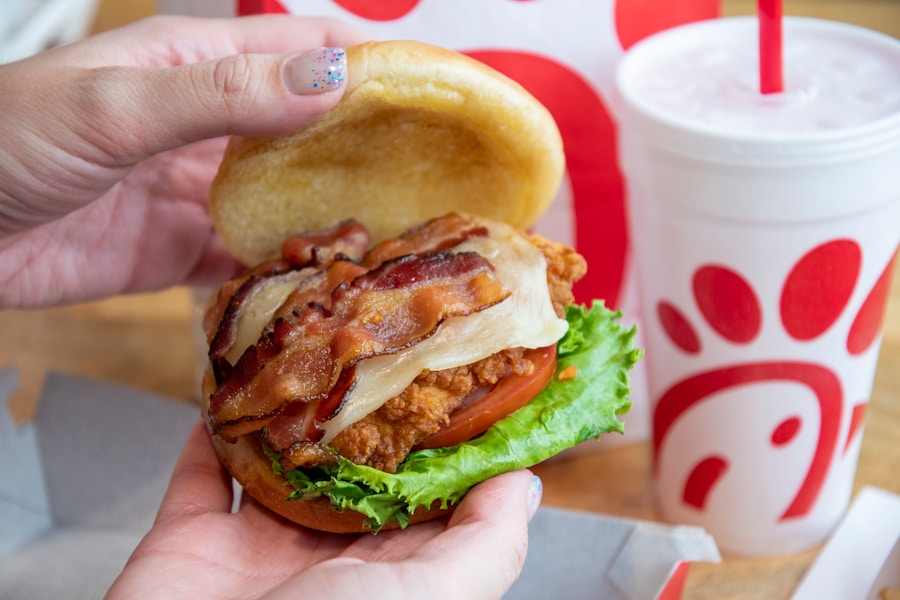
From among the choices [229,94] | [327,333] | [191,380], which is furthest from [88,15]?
[327,333]

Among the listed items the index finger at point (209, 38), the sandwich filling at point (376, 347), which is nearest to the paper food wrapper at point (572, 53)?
the index finger at point (209, 38)

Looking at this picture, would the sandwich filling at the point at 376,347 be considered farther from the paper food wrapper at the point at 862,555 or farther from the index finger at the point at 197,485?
the paper food wrapper at the point at 862,555

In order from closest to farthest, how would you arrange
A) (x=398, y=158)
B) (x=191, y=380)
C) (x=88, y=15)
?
1. (x=398, y=158)
2. (x=191, y=380)
3. (x=88, y=15)

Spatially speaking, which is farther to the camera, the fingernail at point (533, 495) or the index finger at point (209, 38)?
the index finger at point (209, 38)

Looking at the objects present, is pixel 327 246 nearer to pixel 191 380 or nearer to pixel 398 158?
pixel 398 158

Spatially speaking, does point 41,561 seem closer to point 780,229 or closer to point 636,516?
point 636,516

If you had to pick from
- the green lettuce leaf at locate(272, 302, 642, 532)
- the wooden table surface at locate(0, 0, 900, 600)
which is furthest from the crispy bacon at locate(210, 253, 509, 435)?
the wooden table surface at locate(0, 0, 900, 600)
